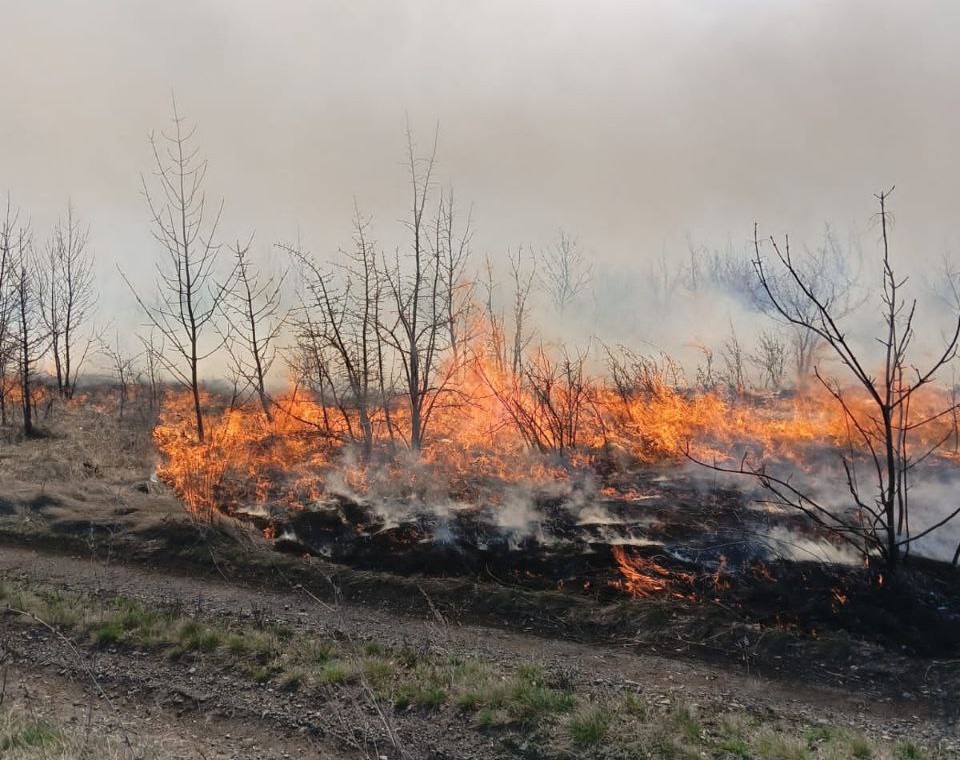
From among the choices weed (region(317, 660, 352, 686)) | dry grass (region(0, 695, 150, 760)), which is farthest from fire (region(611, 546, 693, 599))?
dry grass (region(0, 695, 150, 760))

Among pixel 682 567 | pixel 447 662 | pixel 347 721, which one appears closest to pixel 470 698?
pixel 447 662

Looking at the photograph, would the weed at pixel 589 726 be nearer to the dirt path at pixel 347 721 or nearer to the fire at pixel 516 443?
the dirt path at pixel 347 721

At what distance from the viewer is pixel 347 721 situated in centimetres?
596

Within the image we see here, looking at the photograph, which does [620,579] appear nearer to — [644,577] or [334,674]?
[644,577]

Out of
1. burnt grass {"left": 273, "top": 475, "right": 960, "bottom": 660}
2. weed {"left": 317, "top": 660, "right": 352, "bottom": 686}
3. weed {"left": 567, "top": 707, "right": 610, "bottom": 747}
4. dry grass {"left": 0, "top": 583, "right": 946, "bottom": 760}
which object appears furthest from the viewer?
burnt grass {"left": 273, "top": 475, "right": 960, "bottom": 660}

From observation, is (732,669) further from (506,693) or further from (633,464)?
(633,464)

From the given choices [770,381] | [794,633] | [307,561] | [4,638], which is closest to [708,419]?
[794,633]

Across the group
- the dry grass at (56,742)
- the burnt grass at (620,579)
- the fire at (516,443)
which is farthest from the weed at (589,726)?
the fire at (516,443)

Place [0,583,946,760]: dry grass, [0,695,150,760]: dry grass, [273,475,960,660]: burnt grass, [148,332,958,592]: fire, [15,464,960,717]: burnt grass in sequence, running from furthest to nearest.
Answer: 1. [148,332,958,592]: fire
2. [273,475,960,660]: burnt grass
3. [15,464,960,717]: burnt grass
4. [0,583,946,760]: dry grass
5. [0,695,150,760]: dry grass

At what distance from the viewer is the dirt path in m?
5.99

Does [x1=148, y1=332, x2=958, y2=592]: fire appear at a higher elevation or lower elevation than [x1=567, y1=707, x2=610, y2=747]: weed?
higher

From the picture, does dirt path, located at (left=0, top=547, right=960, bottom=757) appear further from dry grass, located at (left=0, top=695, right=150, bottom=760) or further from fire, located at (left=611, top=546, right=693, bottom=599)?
fire, located at (left=611, top=546, right=693, bottom=599)

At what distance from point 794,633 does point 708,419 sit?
8.92 metres

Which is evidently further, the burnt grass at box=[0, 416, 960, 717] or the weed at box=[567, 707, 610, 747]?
the burnt grass at box=[0, 416, 960, 717]
